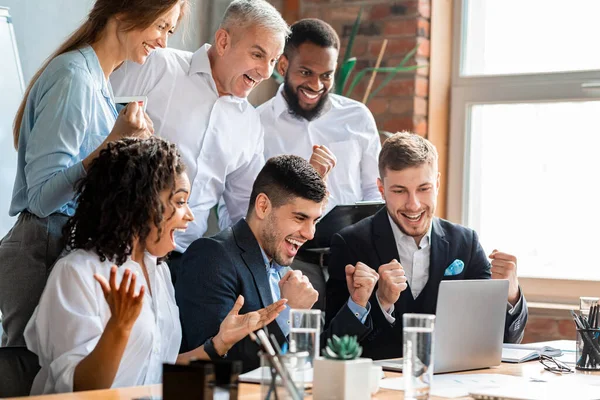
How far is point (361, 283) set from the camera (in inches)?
102

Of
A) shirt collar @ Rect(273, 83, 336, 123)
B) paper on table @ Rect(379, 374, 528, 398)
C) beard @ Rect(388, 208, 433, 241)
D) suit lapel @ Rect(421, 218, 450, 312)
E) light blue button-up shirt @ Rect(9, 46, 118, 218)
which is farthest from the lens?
shirt collar @ Rect(273, 83, 336, 123)

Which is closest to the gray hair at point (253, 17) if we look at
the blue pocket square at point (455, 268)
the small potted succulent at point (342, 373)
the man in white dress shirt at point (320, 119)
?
the man in white dress shirt at point (320, 119)

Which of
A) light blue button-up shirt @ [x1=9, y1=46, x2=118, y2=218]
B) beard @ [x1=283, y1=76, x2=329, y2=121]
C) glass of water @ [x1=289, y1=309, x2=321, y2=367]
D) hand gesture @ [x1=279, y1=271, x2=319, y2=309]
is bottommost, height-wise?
glass of water @ [x1=289, y1=309, x2=321, y2=367]

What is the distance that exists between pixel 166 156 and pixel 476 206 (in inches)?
104

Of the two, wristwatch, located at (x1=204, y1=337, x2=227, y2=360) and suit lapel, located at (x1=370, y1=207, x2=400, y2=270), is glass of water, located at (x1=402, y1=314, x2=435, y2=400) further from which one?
suit lapel, located at (x1=370, y1=207, x2=400, y2=270)

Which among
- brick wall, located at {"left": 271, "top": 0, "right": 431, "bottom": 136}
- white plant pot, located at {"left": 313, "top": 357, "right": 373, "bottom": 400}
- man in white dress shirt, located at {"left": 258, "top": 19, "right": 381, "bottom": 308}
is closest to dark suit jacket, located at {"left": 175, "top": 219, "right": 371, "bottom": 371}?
white plant pot, located at {"left": 313, "top": 357, "right": 373, "bottom": 400}

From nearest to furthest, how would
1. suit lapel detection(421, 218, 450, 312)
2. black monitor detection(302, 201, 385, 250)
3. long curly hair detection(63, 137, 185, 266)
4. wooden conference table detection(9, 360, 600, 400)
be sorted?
1. wooden conference table detection(9, 360, 600, 400)
2. long curly hair detection(63, 137, 185, 266)
3. suit lapel detection(421, 218, 450, 312)
4. black monitor detection(302, 201, 385, 250)

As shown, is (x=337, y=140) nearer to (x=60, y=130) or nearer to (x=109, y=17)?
(x=109, y=17)

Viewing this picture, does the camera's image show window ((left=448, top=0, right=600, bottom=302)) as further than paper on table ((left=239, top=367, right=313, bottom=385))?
Yes

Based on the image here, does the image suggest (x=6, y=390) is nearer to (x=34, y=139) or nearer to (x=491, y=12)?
(x=34, y=139)

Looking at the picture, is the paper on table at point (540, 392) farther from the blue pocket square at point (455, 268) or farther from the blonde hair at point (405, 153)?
the blonde hair at point (405, 153)

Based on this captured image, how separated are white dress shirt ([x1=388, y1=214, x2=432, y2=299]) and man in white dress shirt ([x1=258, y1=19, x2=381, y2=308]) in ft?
2.15

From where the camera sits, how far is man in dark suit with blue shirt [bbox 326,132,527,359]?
288 cm

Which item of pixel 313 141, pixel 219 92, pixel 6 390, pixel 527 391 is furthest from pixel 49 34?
pixel 527 391
